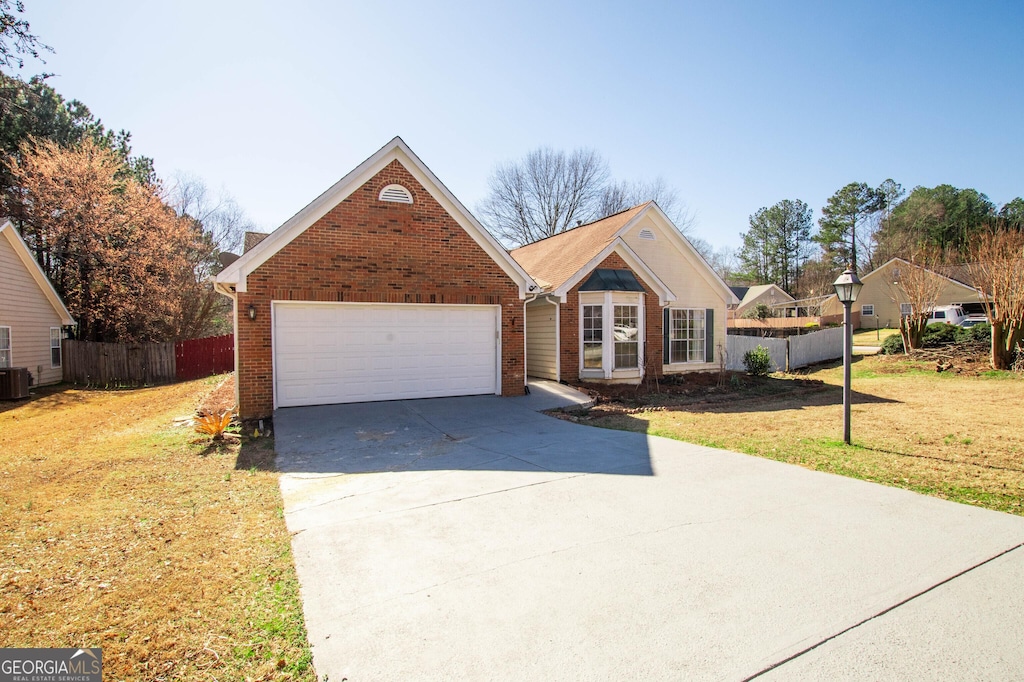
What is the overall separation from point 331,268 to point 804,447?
933 centimetres

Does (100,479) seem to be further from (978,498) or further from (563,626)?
(978,498)

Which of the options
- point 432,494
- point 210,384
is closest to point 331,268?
point 432,494

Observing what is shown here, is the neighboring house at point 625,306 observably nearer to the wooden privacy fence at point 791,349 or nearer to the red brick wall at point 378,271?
the red brick wall at point 378,271

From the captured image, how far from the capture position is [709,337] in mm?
18547

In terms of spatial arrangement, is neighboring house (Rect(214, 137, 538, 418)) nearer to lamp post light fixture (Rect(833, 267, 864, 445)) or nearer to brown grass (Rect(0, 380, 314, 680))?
brown grass (Rect(0, 380, 314, 680))

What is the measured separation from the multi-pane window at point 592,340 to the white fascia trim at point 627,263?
3.42 feet

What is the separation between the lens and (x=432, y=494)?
19.8 ft

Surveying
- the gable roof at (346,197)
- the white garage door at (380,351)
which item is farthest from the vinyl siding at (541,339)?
the white garage door at (380,351)

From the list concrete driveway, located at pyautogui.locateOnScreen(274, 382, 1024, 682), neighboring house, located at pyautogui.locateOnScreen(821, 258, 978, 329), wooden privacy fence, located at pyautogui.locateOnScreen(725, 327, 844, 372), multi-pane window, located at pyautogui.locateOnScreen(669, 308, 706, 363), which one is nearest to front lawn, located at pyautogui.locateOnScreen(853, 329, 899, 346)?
neighboring house, located at pyautogui.locateOnScreen(821, 258, 978, 329)

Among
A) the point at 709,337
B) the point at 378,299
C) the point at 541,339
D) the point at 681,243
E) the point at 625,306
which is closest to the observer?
the point at 378,299

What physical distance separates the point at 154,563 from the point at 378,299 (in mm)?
7716

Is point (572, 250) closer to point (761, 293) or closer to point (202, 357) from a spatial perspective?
→ point (202, 357)

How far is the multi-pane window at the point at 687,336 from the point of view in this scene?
58.3 feet

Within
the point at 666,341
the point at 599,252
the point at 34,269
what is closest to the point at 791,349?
the point at 666,341
